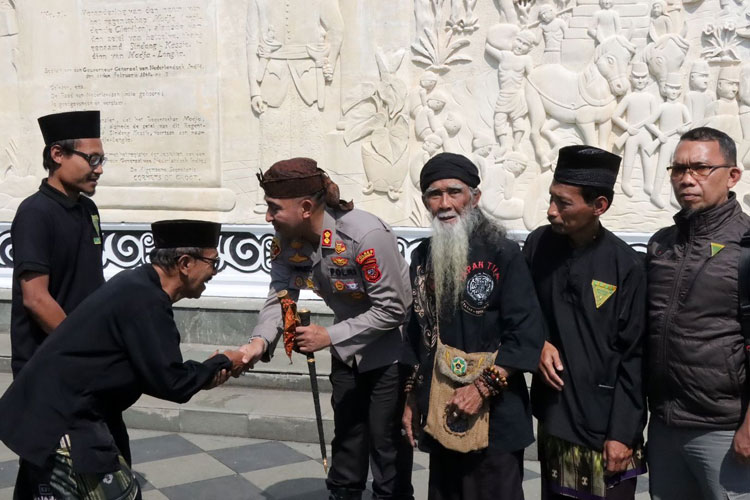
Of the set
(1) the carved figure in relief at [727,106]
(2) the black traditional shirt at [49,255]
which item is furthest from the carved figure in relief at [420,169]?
(2) the black traditional shirt at [49,255]

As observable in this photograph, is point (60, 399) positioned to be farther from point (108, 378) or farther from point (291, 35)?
point (291, 35)

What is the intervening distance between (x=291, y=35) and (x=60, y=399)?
5.11 metres

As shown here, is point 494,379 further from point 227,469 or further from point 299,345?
point 227,469

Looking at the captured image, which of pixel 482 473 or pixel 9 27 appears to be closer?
pixel 482 473

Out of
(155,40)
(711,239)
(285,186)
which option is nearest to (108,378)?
(285,186)

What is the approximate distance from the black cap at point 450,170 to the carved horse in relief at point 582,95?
3.94m

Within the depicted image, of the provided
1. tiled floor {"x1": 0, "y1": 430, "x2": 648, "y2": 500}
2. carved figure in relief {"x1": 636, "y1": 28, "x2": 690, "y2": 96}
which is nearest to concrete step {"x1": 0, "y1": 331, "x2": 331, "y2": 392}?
tiled floor {"x1": 0, "y1": 430, "x2": 648, "y2": 500}

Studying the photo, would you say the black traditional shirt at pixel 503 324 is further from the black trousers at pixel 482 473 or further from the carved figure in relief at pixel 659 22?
the carved figure in relief at pixel 659 22

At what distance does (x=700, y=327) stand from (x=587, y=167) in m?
0.66

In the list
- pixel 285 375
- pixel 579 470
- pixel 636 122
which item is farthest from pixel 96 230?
pixel 636 122

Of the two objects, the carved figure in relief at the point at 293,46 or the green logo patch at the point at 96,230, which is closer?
the green logo patch at the point at 96,230

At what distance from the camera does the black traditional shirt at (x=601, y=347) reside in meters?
2.84

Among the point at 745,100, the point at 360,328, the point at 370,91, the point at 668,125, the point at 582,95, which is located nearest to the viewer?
the point at 360,328

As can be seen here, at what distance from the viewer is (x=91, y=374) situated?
2.67 meters
